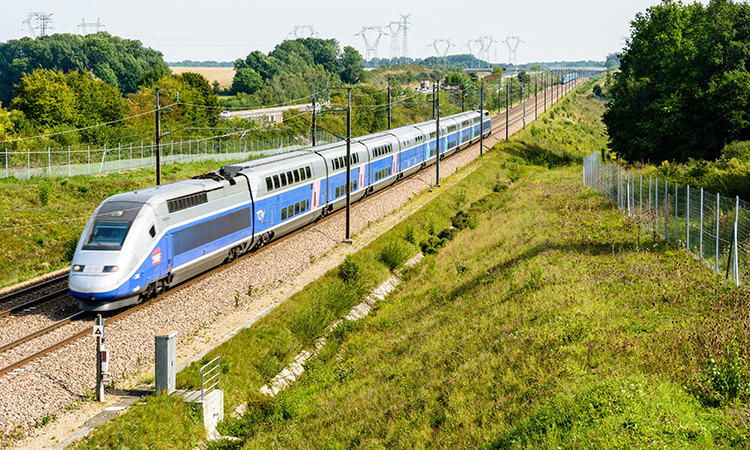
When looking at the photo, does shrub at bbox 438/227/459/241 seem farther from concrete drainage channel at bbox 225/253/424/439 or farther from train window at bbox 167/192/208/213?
train window at bbox 167/192/208/213

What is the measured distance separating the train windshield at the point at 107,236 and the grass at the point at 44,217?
8.75 m

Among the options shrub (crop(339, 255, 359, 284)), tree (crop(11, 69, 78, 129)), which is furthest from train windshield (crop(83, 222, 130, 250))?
tree (crop(11, 69, 78, 129))

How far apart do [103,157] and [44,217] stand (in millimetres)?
14351

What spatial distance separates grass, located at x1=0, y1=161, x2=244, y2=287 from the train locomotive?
9.01 metres

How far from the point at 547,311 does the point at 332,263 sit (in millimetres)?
14206

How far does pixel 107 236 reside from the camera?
65.7 ft

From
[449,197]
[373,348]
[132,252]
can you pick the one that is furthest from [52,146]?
[373,348]

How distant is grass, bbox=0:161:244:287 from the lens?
96.6ft

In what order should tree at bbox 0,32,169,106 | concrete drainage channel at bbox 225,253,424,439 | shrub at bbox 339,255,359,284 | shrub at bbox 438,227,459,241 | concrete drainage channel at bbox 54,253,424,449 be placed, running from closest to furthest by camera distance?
concrete drainage channel at bbox 54,253,424,449 < concrete drainage channel at bbox 225,253,424,439 < shrub at bbox 339,255,359,284 < shrub at bbox 438,227,459,241 < tree at bbox 0,32,169,106

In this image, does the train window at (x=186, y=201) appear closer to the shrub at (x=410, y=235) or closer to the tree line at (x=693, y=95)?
the shrub at (x=410, y=235)

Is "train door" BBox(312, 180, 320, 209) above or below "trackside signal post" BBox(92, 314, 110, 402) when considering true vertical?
above

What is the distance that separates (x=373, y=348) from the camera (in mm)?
20656

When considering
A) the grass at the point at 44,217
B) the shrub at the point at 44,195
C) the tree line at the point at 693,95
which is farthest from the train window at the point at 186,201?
the tree line at the point at 693,95

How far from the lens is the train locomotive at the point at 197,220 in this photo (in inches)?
768
